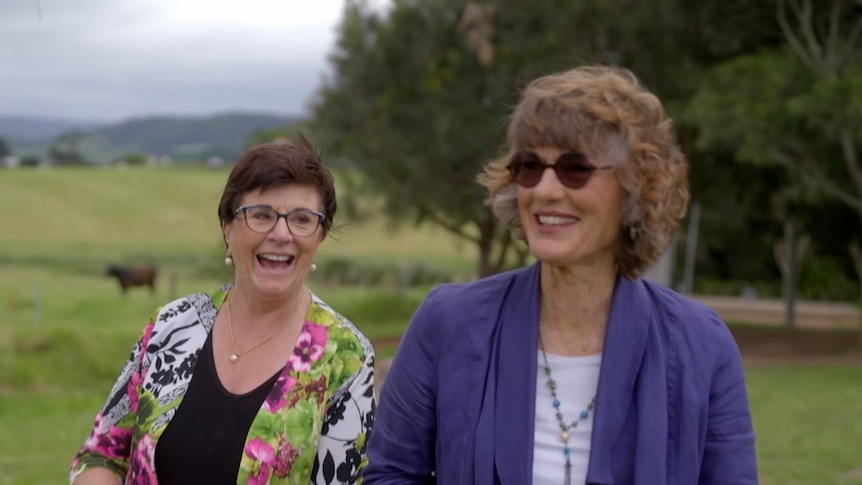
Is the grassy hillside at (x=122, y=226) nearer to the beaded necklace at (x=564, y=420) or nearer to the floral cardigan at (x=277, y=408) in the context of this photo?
the floral cardigan at (x=277, y=408)

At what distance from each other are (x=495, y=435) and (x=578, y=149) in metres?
0.61

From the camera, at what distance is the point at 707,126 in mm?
13211

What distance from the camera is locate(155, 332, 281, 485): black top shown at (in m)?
2.47

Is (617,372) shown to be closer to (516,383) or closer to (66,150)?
(516,383)

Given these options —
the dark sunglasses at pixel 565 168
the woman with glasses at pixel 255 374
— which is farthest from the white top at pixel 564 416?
the woman with glasses at pixel 255 374

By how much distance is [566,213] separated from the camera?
87.7 inches

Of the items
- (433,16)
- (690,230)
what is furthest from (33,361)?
(690,230)

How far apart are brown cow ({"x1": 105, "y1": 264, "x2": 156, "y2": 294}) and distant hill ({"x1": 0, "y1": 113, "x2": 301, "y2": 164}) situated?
3145cm

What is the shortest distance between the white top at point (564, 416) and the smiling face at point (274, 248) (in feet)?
2.16

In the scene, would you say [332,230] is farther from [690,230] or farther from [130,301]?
[690,230]

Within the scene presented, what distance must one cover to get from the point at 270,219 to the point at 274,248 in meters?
0.07

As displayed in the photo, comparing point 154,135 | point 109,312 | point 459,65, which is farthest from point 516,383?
point 154,135

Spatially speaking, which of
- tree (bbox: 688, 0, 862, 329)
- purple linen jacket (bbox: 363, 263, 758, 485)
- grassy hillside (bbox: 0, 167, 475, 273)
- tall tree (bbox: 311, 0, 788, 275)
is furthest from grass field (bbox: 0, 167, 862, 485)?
tree (bbox: 688, 0, 862, 329)

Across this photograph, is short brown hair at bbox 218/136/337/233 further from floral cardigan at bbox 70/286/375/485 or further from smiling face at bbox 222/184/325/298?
floral cardigan at bbox 70/286/375/485
